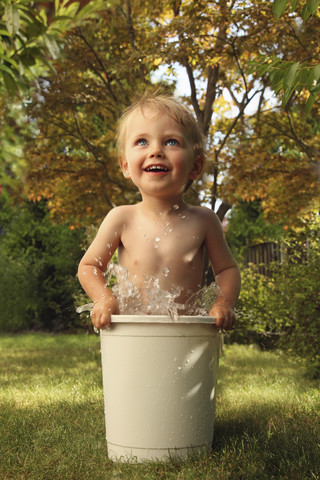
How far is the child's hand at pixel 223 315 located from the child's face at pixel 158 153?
53cm

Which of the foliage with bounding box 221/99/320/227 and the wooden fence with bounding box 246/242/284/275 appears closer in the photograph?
the foliage with bounding box 221/99/320/227

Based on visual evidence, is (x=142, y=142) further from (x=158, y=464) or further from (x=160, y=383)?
(x=158, y=464)

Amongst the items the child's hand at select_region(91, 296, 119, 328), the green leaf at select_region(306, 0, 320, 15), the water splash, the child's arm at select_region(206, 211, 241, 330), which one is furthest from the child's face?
the green leaf at select_region(306, 0, 320, 15)

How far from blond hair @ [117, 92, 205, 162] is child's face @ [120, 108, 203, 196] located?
3cm

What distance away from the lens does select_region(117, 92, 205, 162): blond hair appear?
2250 mm

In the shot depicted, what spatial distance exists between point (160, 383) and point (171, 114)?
1076 millimetres

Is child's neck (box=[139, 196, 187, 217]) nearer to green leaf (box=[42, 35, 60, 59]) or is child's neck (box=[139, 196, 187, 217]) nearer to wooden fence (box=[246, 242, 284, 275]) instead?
green leaf (box=[42, 35, 60, 59])

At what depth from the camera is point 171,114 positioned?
2.24m

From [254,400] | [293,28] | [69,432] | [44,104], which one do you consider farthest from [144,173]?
[44,104]

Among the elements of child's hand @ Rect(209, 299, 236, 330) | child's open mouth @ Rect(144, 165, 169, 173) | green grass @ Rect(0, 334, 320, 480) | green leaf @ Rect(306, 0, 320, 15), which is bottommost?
green grass @ Rect(0, 334, 320, 480)

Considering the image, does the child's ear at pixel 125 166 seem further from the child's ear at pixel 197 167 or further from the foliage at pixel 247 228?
the foliage at pixel 247 228

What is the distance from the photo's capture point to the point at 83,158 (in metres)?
6.40

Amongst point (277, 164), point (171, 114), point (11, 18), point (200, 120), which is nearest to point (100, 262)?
point (171, 114)

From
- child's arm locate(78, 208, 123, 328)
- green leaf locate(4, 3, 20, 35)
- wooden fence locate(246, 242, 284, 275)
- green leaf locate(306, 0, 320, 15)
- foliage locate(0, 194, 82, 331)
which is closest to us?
green leaf locate(306, 0, 320, 15)
